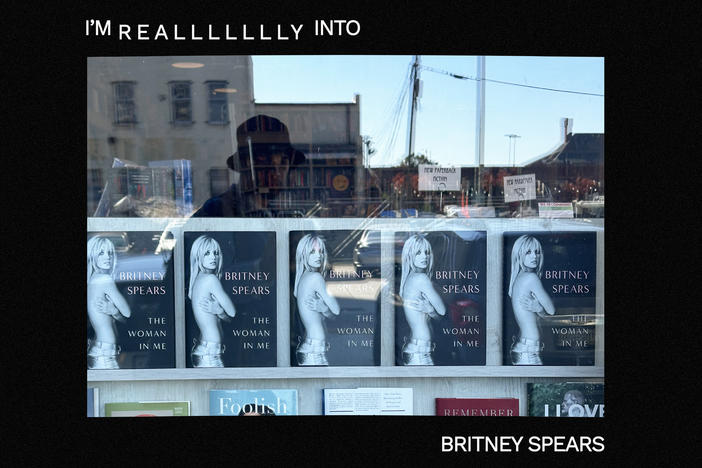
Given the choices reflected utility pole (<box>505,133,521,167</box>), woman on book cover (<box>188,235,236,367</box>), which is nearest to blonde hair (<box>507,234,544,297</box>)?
reflected utility pole (<box>505,133,521,167</box>)

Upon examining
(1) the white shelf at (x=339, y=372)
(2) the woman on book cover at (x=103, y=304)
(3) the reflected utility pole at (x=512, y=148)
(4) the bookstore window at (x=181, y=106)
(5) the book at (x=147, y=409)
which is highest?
(4) the bookstore window at (x=181, y=106)

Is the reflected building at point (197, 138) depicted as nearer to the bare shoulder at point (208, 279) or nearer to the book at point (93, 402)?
the bare shoulder at point (208, 279)

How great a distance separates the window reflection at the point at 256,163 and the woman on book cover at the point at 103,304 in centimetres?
21

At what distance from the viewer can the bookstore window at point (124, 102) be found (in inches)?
127

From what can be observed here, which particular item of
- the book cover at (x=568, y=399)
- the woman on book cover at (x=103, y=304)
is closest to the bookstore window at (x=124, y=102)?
the woman on book cover at (x=103, y=304)

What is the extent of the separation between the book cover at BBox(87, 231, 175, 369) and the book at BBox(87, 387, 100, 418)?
138mm

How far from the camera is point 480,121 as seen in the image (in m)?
3.29

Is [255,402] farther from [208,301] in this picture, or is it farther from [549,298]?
[549,298]

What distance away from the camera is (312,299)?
3252mm

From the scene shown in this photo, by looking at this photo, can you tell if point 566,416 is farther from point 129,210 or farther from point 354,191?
point 129,210

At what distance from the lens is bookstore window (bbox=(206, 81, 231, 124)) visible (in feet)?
10.6
